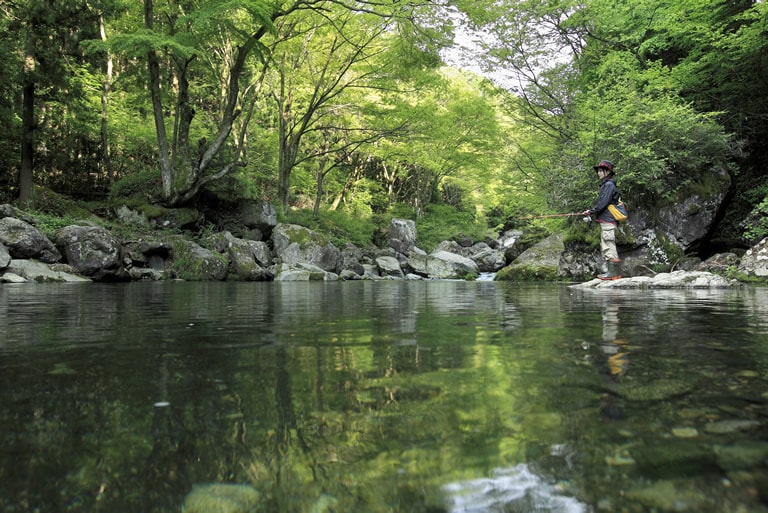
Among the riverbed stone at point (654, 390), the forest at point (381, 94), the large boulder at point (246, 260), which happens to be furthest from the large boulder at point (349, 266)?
the riverbed stone at point (654, 390)

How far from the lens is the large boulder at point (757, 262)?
8703mm

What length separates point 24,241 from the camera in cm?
1006

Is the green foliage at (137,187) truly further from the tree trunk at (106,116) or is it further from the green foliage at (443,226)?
the green foliage at (443,226)

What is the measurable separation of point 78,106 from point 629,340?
1818 cm

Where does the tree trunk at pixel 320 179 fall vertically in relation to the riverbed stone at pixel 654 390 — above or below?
above

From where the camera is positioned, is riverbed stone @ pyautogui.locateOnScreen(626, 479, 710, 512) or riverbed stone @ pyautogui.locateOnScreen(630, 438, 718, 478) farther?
riverbed stone @ pyautogui.locateOnScreen(630, 438, 718, 478)

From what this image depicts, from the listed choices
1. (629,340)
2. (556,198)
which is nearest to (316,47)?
(556,198)

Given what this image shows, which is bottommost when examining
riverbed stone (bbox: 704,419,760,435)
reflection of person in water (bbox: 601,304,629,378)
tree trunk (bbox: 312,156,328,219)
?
reflection of person in water (bbox: 601,304,629,378)

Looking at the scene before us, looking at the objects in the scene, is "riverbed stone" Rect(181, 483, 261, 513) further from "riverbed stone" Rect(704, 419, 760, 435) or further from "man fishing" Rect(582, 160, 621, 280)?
"man fishing" Rect(582, 160, 621, 280)

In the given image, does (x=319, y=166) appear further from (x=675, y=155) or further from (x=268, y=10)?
(x=675, y=155)

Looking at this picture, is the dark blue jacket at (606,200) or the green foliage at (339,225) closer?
the dark blue jacket at (606,200)

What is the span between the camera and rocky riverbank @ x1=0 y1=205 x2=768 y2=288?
30.6 ft

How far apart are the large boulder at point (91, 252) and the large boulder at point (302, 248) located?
570 centimetres

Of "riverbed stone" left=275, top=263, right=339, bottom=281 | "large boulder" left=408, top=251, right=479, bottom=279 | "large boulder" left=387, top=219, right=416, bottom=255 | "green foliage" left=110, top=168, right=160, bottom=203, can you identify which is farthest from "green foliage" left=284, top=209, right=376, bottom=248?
"riverbed stone" left=275, top=263, right=339, bottom=281
